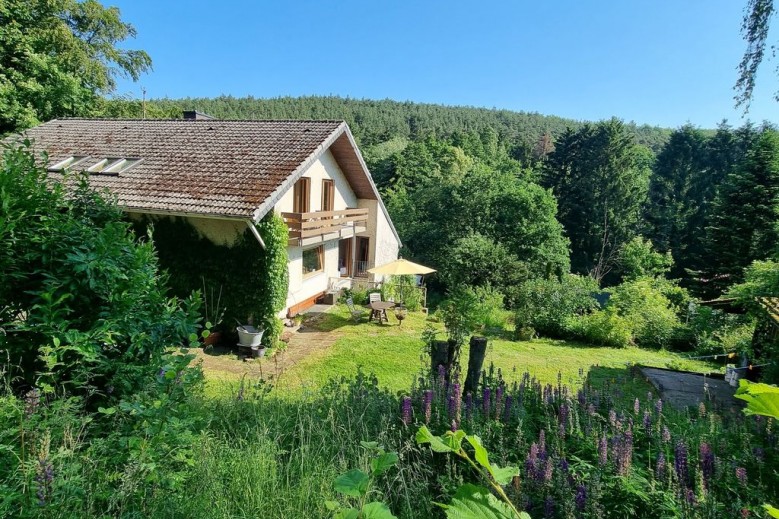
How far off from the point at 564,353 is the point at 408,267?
20.9ft

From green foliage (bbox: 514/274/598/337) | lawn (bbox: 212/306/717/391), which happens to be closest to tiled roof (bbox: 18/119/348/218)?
lawn (bbox: 212/306/717/391)

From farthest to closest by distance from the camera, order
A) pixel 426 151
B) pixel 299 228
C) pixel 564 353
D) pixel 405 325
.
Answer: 1. pixel 426 151
2. pixel 405 325
3. pixel 564 353
4. pixel 299 228

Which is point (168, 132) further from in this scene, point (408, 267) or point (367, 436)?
point (367, 436)

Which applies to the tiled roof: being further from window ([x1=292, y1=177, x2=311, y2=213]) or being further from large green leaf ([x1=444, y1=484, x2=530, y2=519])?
large green leaf ([x1=444, y1=484, x2=530, y2=519])

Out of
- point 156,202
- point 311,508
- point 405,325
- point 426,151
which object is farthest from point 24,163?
point 426,151

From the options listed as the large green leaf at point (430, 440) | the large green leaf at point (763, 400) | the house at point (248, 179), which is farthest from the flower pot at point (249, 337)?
the large green leaf at point (763, 400)

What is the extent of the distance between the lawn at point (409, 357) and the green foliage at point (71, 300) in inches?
235

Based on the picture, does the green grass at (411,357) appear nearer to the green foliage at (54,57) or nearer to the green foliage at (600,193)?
the green foliage at (54,57)

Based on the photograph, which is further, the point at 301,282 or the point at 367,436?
the point at 301,282

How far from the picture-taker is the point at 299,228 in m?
13.5

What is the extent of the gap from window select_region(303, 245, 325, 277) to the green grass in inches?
67.6

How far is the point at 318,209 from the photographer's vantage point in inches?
648

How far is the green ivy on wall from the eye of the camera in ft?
39.4

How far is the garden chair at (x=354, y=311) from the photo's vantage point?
15602 millimetres
